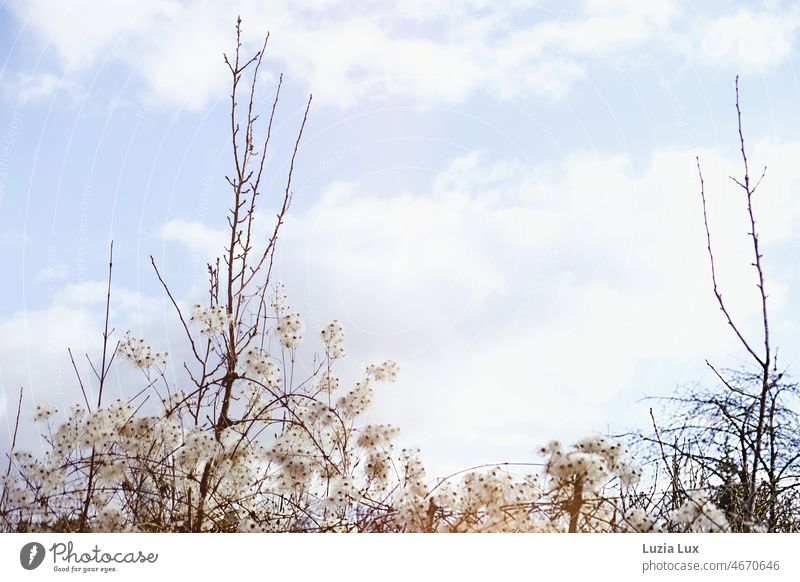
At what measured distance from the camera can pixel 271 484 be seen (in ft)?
5.74

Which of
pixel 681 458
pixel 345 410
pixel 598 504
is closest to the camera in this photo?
pixel 598 504

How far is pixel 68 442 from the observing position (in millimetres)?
1796

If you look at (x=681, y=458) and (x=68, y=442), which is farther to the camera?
(x=68, y=442)

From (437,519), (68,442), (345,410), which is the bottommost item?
(437,519)
